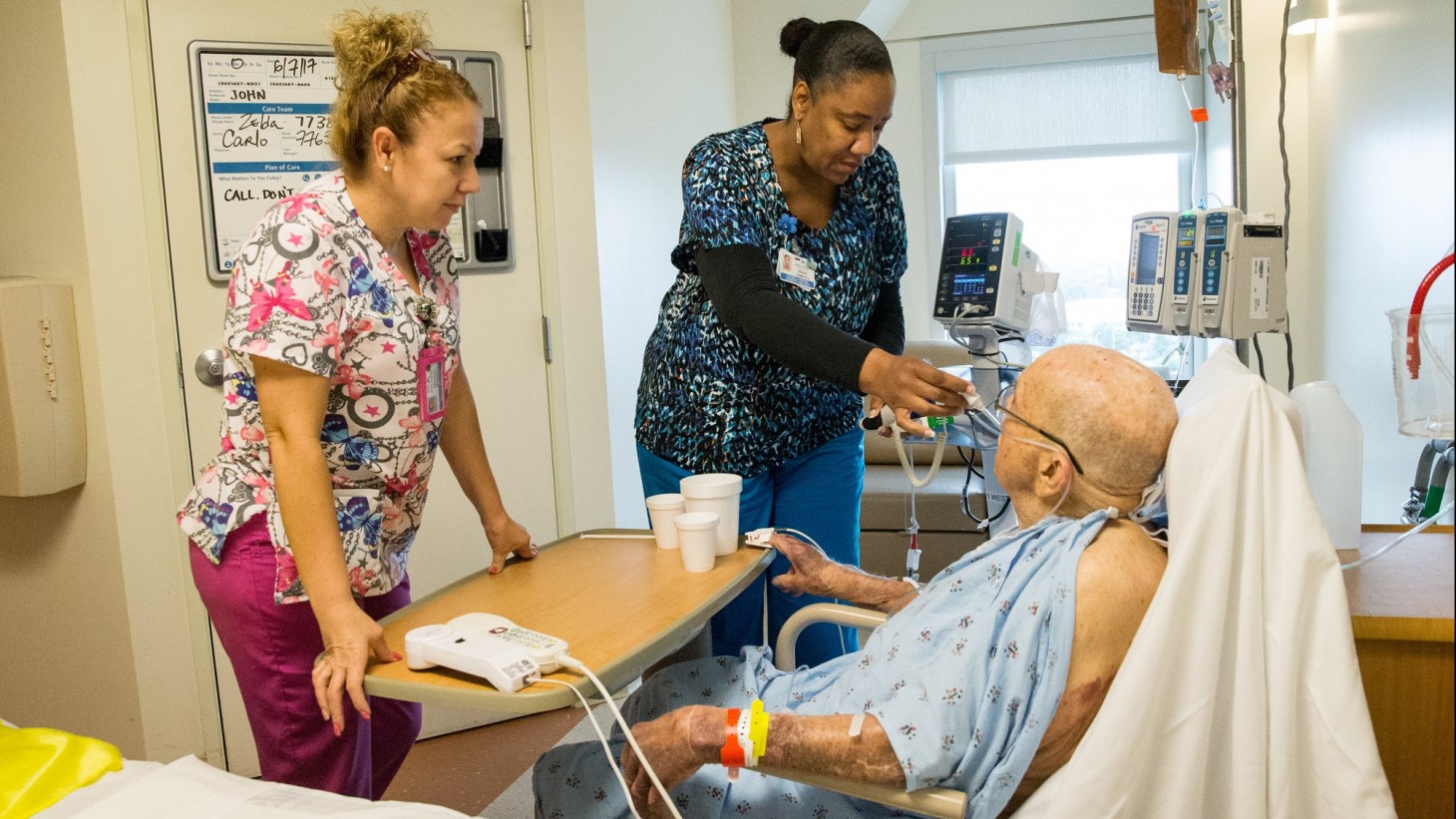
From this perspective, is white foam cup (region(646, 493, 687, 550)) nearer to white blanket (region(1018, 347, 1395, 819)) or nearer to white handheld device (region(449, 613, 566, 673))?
white handheld device (region(449, 613, 566, 673))

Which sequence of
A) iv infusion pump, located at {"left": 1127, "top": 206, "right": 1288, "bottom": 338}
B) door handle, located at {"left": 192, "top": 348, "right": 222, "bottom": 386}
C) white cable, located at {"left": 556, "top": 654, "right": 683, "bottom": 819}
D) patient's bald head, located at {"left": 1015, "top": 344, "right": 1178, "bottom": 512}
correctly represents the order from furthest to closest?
door handle, located at {"left": 192, "top": 348, "right": 222, "bottom": 386} < iv infusion pump, located at {"left": 1127, "top": 206, "right": 1288, "bottom": 338} < patient's bald head, located at {"left": 1015, "top": 344, "right": 1178, "bottom": 512} < white cable, located at {"left": 556, "top": 654, "right": 683, "bottom": 819}

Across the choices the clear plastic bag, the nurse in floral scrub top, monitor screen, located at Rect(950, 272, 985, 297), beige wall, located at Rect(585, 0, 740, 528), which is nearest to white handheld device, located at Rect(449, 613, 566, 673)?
the nurse in floral scrub top

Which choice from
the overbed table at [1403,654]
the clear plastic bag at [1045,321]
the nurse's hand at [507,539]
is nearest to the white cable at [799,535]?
the nurse's hand at [507,539]

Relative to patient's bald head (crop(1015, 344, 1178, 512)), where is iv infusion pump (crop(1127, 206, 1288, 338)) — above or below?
above

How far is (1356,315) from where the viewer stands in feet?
7.76

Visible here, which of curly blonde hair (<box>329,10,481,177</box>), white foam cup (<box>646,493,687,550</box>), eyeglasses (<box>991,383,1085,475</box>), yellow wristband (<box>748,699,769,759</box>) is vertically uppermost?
curly blonde hair (<box>329,10,481,177</box>)

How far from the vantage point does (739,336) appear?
6.19 feet

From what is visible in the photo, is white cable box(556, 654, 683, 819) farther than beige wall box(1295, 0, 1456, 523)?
No

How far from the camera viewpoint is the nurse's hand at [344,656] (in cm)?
127

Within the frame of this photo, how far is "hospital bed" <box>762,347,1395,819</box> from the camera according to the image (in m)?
1.14

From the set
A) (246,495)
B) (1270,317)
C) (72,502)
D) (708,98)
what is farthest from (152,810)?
(708,98)

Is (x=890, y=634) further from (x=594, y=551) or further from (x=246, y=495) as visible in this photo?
(x=246, y=495)

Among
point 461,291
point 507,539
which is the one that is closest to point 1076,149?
point 461,291

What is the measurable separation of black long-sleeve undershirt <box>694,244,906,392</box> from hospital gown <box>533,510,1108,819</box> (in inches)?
14.2
